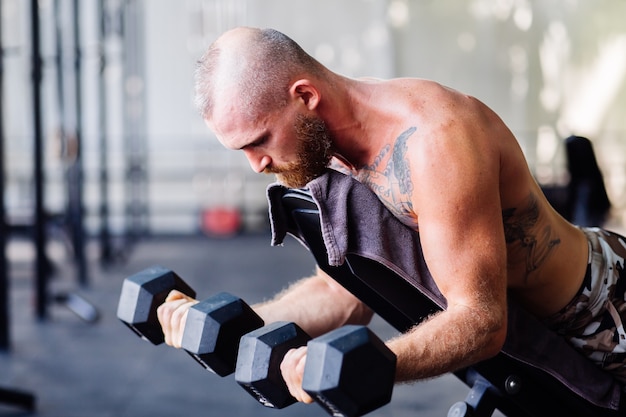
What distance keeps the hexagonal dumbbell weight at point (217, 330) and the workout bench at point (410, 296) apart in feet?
0.64

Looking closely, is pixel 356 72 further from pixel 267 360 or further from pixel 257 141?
pixel 267 360

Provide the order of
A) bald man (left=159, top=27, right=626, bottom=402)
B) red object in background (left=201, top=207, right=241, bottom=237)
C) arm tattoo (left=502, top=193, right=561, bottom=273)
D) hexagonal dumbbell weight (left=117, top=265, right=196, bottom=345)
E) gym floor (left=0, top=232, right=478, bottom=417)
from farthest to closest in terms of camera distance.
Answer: red object in background (left=201, top=207, right=241, bottom=237), gym floor (left=0, top=232, right=478, bottom=417), arm tattoo (left=502, top=193, right=561, bottom=273), hexagonal dumbbell weight (left=117, top=265, right=196, bottom=345), bald man (left=159, top=27, right=626, bottom=402)

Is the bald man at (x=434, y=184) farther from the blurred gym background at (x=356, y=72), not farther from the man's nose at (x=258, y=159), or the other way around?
the blurred gym background at (x=356, y=72)

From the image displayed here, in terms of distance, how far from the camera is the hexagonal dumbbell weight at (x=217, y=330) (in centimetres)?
105

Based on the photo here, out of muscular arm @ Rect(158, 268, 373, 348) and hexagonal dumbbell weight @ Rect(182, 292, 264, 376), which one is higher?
hexagonal dumbbell weight @ Rect(182, 292, 264, 376)

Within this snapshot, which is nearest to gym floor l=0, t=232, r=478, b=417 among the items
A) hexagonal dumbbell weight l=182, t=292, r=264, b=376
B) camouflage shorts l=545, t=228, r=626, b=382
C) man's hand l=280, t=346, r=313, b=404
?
camouflage shorts l=545, t=228, r=626, b=382

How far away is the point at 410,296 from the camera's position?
4.20ft

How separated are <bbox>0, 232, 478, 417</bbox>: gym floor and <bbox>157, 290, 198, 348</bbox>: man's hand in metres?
1.52

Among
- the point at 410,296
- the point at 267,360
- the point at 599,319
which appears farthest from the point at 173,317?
the point at 599,319

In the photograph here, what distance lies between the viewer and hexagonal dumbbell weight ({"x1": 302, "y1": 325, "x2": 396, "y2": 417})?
85 centimetres

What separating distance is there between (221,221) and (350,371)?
6.53 m

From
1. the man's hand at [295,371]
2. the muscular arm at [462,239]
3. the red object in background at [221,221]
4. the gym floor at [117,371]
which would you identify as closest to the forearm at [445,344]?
the muscular arm at [462,239]

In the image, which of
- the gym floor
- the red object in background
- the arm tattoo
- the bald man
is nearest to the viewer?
the bald man

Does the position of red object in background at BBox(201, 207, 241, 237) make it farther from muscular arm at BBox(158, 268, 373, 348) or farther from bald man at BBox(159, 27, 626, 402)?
bald man at BBox(159, 27, 626, 402)
